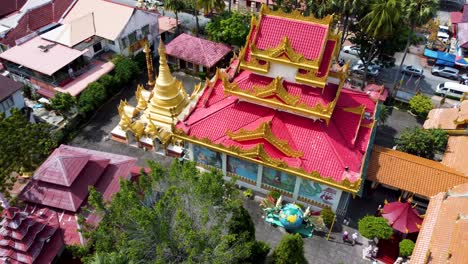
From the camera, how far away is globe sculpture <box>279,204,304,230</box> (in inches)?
1129

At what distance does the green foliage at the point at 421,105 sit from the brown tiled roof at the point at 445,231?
43.6ft

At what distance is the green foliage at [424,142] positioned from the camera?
1316 inches

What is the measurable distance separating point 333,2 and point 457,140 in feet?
60.4

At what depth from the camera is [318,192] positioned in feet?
97.9

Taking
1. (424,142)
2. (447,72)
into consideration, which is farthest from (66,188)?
(447,72)

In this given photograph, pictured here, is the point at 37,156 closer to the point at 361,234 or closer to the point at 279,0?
the point at 361,234

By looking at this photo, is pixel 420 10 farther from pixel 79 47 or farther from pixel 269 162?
pixel 79 47

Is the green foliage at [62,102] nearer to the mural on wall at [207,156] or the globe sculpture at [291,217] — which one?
the mural on wall at [207,156]

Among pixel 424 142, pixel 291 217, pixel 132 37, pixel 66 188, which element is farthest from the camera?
pixel 132 37

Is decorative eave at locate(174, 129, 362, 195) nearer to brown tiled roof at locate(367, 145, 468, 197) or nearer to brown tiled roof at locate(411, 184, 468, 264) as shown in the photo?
brown tiled roof at locate(367, 145, 468, 197)

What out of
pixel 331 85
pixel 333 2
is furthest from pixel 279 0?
pixel 331 85

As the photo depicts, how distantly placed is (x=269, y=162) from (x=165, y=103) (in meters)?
12.6

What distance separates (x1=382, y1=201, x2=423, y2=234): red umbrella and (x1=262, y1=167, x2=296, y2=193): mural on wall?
7214mm

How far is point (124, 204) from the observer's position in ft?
70.0
